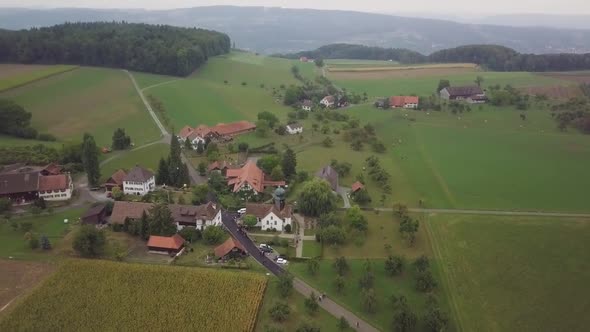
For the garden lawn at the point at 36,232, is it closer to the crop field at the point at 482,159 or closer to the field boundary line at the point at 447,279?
the crop field at the point at 482,159

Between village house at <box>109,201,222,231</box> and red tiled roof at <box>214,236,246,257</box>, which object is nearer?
red tiled roof at <box>214,236,246,257</box>

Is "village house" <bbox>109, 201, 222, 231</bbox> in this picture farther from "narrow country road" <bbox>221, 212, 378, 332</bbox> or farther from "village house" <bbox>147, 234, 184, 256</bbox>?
"village house" <bbox>147, 234, 184, 256</bbox>

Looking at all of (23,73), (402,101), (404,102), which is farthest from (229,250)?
(23,73)

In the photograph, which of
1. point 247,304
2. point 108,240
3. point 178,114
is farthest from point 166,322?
point 178,114

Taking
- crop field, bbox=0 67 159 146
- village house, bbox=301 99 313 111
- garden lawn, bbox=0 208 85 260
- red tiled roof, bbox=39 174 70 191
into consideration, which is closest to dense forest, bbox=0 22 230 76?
crop field, bbox=0 67 159 146

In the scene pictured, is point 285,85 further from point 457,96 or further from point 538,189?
point 538,189

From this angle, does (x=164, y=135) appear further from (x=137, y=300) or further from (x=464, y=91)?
(x=464, y=91)

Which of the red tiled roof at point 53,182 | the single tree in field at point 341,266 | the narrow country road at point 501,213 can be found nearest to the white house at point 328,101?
the narrow country road at point 501,213
